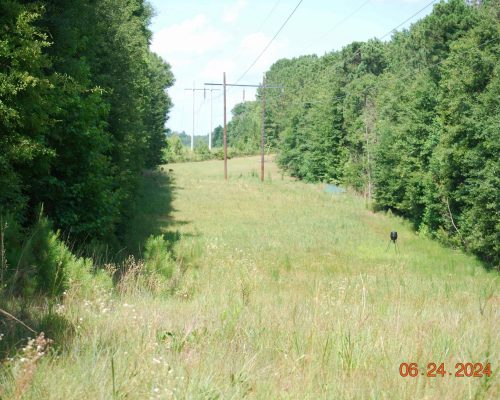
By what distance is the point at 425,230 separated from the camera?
Answer: 99.0 feet

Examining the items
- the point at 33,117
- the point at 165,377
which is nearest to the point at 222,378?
the point at 165,377

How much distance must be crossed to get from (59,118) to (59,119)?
256 millimetres

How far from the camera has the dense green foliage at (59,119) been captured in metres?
8.67

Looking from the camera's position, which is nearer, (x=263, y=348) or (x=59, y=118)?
(x=263, y=348)

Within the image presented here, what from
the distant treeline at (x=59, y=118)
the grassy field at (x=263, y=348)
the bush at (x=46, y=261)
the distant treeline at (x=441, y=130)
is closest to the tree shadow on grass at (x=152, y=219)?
the distant treeline at (x=59, y=118)

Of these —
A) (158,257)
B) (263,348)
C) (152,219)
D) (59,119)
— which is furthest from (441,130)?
(263,348)

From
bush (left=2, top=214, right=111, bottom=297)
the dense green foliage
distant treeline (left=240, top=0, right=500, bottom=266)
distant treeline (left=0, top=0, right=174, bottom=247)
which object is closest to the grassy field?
bush (left=2, top=214, right=111, bottom=297)

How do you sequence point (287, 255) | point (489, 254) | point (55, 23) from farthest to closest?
point (489, 254) < point (287, 255) < point (55, 23)

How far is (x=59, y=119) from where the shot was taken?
440 inches

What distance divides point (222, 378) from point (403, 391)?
104 cm

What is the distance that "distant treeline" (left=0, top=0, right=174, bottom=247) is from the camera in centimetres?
869

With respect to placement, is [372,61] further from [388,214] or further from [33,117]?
[33,117]

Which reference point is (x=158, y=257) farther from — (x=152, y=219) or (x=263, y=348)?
(x=152, y=219)

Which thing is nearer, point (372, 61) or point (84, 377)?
point (84, 377)
